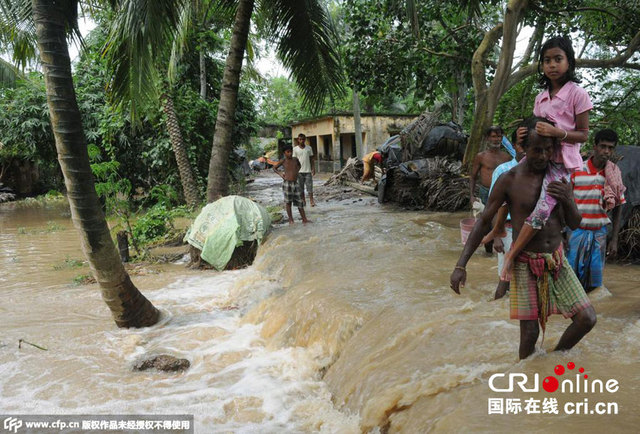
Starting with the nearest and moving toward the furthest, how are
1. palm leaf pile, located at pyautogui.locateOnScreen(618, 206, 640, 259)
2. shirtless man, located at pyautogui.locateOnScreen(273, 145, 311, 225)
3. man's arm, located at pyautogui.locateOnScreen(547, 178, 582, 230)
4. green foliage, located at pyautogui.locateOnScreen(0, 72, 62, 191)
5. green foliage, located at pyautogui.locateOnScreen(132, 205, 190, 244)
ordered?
man's arm, located at pyautogui.locateOnScreen(547, 178, 582, 230)
palm leaf pile, located at pyautogui.locateOnScreen(618, 206, 640, 259)
shirtless man, located at pyautogui.locateOnScreen(273, 145, 311, 225)
green foliage, located at pyautogui.locateOnScreen(132, 205, 190, 244)
green foliage, located at pyautogui.locateOnScreen(0, 72, 62, 191)

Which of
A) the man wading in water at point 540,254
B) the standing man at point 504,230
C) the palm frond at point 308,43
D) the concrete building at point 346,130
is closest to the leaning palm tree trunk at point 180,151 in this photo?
the palm frond at point 308,43

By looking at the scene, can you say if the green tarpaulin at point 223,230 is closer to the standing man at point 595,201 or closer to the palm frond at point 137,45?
the palm frond at point 137,45

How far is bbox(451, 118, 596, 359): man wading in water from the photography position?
8.36 ft

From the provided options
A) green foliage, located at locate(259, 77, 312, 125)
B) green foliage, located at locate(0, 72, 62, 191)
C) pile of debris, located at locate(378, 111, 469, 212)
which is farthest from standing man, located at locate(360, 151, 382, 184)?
green foliage, located at locate(259, 77, 312, 125)

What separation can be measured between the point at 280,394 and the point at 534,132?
2.72 meters

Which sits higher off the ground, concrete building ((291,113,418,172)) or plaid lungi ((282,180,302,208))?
concrete building ((291,113,418,172))

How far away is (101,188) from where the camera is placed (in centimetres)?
750

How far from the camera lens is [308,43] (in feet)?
27.6

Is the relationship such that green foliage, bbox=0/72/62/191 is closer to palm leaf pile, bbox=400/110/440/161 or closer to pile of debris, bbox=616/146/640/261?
palm leaf pile, bbox=400/110/440/161

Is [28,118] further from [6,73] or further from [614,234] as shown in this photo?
[614,234]

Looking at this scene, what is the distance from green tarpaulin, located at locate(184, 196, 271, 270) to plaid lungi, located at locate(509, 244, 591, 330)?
575cm

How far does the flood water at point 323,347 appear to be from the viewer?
282cm

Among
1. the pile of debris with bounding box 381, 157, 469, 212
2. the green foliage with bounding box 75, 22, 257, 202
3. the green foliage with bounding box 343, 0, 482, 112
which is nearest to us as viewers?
the green foliage with bounding box 343, 0, 482, 112

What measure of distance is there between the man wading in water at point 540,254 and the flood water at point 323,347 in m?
0.41
